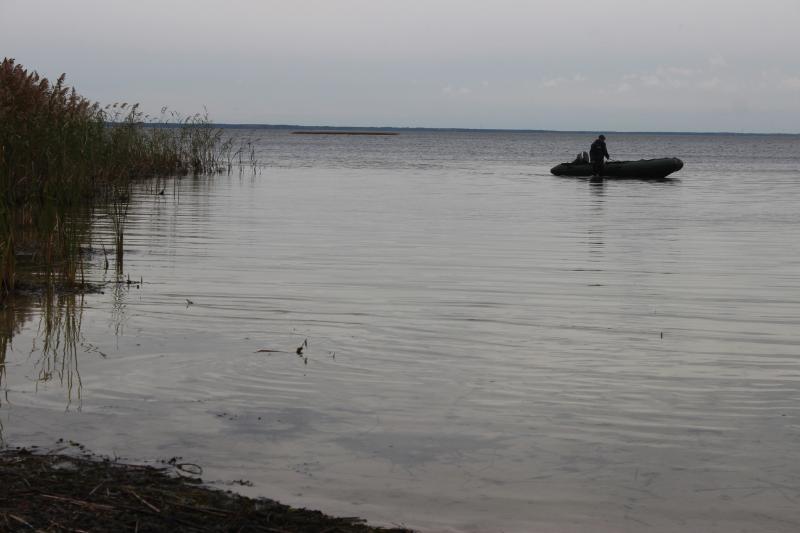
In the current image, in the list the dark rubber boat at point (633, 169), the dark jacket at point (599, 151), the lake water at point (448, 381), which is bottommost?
the lake water at point (448, 381)

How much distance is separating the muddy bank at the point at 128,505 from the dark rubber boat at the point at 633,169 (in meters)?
33.9

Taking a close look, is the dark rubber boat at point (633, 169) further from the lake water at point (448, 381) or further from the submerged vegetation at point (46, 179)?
the lake water at point (448, 381)

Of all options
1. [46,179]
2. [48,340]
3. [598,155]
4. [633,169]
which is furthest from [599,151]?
[48,340]

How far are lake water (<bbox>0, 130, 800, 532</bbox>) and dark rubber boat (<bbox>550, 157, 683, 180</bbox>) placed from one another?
74.5 ft

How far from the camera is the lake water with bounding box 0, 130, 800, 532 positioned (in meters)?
4.82

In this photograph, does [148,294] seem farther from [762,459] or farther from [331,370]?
Result: [762,459]

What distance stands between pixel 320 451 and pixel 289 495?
2.32 ft

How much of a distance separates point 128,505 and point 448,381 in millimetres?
3015

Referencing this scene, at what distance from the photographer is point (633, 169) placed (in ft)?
123

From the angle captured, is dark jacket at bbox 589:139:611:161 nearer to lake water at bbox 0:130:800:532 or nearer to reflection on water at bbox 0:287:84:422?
lake water at bbox 0:130:800:532

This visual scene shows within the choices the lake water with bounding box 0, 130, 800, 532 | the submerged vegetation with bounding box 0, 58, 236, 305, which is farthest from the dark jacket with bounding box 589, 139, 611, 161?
the lake water with bounding box 0, 130, 800, 532

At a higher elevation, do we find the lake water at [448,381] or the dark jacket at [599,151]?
the dark jacket at [599,151]

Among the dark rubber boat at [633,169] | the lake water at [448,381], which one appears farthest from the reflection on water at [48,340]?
the dark rubber boat at [633,169]

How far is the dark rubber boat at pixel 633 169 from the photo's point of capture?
37.4 meters
